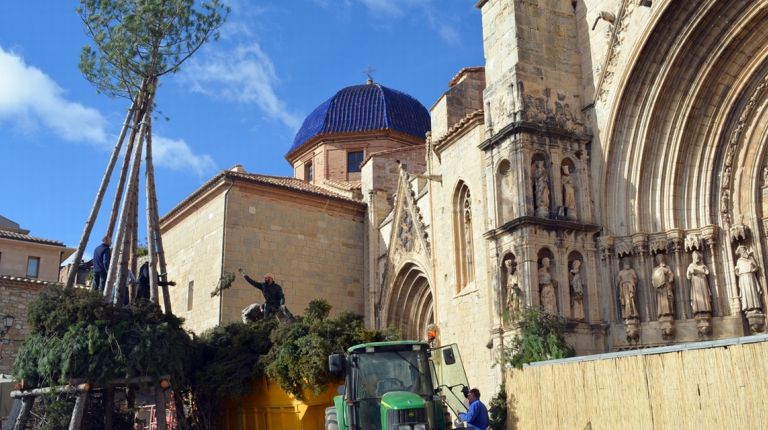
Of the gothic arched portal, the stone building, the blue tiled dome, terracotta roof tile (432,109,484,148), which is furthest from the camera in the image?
the blue tiled dome

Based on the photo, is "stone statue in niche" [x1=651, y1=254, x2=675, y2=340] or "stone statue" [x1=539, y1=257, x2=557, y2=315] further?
"stone statue" [x1=539, y1=257, x2=557, y2=315]

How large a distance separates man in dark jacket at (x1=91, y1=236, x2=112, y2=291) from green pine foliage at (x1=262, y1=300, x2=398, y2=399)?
2982 millimetres

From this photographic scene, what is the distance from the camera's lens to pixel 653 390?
7.77 m

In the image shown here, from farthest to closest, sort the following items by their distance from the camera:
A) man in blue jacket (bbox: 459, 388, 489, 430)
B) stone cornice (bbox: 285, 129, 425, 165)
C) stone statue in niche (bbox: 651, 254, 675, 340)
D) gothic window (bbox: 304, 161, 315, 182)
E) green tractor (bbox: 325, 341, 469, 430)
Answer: gothic window (bbox: 304, 161, 315, 182), stone cornice (bbox: 285, 129, 425, 165), stone statue in niche (bbox: 651, 254, 675, 340), man in blue jacket (bbox: 459, 388, 489, 430), green tractor (bbox: 325, 341, 469, 430)

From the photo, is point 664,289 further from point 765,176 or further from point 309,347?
point 309,347

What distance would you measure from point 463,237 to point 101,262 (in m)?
7.43

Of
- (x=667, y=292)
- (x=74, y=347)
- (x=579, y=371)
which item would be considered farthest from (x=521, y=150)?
(x=74, y=347)

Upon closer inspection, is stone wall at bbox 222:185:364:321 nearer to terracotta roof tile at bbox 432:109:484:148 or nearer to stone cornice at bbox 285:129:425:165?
terracotta roof tile at bbox 432:109:484:148

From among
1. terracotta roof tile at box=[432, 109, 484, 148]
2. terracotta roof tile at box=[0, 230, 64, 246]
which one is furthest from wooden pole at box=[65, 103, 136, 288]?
terracotta roof tile at box=[0, 230, 64, 246]

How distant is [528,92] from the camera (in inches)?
478

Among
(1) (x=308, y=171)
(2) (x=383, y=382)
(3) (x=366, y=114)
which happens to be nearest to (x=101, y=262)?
(2) (x=383, y=382)

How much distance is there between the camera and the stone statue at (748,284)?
1028 centimetres

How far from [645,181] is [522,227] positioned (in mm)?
2053

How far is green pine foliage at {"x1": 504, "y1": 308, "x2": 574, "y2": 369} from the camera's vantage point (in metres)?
10.3
